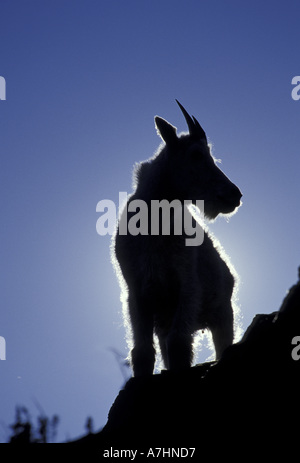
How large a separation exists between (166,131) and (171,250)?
1458 mm

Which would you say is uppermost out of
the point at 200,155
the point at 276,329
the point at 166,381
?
the point at 200,155

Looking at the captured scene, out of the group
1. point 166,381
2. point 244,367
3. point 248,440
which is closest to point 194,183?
point 166,381

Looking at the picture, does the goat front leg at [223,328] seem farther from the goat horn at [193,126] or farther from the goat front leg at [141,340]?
the goat horn at [193,126]

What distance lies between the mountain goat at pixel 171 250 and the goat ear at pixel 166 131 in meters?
0.01

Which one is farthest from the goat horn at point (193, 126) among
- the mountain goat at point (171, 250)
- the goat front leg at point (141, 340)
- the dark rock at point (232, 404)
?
the dark rock at point (232, 404)

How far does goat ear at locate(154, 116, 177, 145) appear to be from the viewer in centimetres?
640

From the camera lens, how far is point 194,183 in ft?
20.3

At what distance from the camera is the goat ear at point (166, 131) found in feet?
21.0

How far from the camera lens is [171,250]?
5918 millimetres

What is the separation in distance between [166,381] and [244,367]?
3.74ft

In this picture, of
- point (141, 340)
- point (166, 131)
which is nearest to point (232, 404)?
point (141, 340)

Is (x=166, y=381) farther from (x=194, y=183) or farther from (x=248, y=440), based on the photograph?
(x=194, y=183)

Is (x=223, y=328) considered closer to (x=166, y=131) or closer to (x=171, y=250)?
(x=171, y=250)

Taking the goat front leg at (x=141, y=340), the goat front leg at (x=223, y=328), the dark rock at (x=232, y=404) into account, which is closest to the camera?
the dark rock at (x=232, y=404)
